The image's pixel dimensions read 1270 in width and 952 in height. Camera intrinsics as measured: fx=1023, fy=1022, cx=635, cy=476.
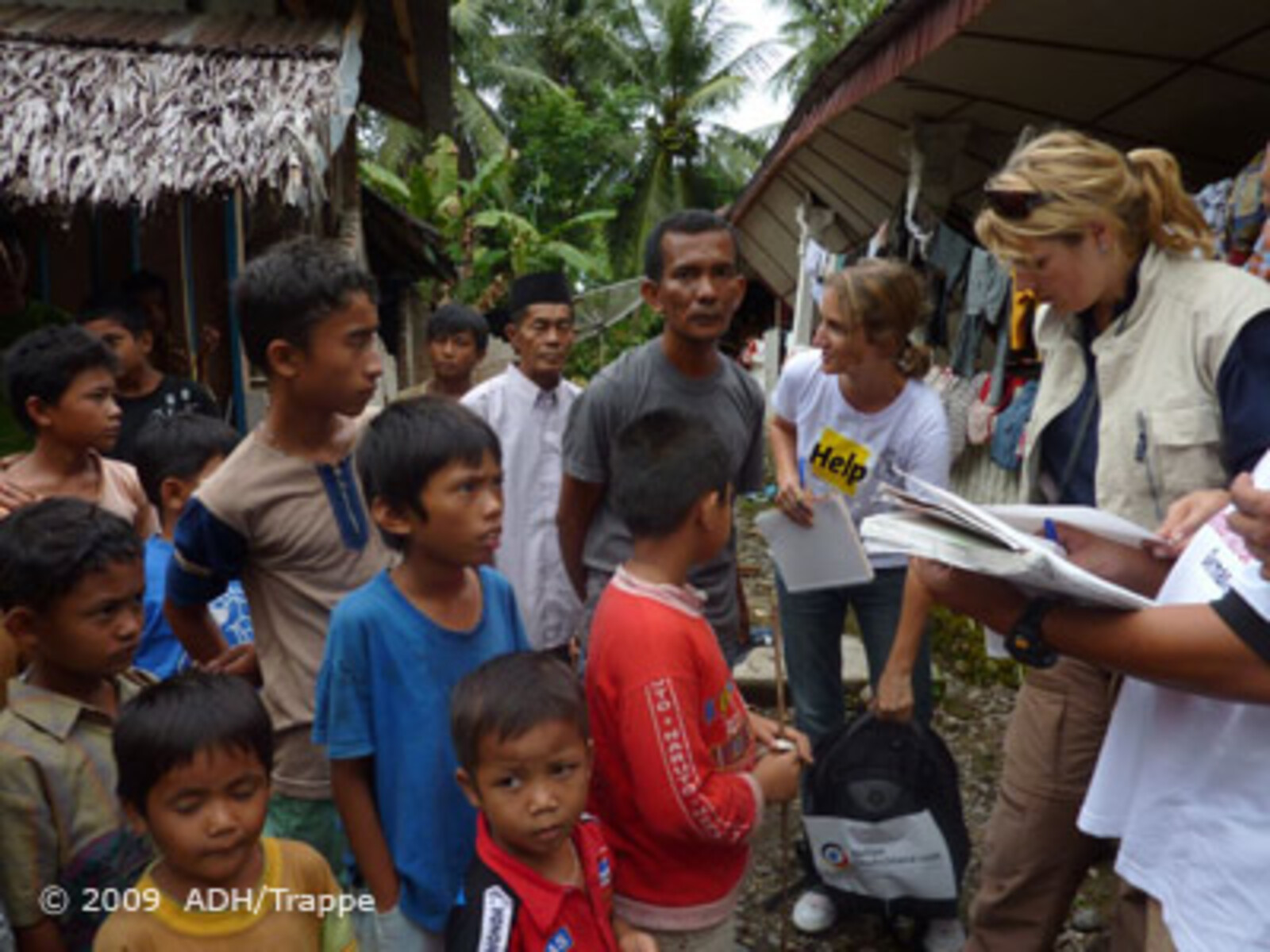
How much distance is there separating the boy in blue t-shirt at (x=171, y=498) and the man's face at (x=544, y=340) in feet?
3.57

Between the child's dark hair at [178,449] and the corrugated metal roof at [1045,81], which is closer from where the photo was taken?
the child's dark hair at [178,449]

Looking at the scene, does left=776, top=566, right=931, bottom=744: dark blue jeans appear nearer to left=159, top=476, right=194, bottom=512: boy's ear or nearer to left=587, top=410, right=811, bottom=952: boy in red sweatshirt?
left=587, top=410, right=811, bottom=952: boy in red sweatshirt

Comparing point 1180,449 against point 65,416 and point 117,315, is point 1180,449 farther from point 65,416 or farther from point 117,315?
point 117,315

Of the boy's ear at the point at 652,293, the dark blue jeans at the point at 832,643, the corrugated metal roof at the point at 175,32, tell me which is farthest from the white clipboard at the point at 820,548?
the corrugated metal roof at the point at 175,32

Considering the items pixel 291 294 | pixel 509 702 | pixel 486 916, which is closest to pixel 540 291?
pixel 291 294

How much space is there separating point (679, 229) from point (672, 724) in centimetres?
141

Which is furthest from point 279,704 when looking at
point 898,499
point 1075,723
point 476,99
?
point 476,99

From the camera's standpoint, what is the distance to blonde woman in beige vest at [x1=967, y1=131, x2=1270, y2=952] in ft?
6.06

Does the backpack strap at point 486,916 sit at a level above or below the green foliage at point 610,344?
above

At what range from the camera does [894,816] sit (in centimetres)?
277

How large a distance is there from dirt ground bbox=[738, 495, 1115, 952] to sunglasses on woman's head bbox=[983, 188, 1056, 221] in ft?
3.22

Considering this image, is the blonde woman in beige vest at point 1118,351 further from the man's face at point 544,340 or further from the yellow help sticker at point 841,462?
the man's face at point 544,340

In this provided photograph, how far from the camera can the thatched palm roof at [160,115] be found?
4.71 meters

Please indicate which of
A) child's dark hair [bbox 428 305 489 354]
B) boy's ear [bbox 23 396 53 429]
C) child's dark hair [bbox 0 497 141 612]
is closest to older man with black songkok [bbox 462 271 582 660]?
child's dark hair [bbox 428 305 489 354]
